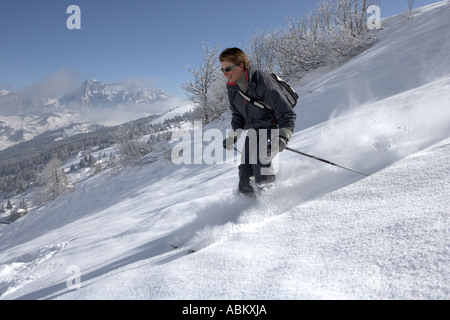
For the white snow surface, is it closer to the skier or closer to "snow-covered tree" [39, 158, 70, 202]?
the skier

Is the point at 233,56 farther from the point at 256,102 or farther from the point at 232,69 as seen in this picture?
the point at 256,102

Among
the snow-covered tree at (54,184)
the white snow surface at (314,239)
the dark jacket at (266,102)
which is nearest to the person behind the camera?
the white snow surface at (314,239)

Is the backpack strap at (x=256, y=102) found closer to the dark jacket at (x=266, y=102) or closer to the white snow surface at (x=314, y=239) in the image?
the dark jacket at (x=266, y=102)

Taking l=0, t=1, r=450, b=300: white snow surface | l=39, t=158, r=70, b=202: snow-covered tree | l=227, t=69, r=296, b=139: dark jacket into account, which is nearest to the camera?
l=0, t=1, r=450, b=300: white snow surface

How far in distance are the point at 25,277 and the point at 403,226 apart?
4.82 m

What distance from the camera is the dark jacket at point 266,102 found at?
2.83 metres

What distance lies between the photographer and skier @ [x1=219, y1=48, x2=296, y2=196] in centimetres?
284

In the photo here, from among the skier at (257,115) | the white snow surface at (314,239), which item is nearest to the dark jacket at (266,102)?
the skier at (257,115)

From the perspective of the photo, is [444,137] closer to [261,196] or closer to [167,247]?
[261,196]

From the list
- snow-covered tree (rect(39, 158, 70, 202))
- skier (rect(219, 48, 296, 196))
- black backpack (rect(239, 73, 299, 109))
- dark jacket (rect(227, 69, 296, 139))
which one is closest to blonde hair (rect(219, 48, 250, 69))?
skier (rect(219, 48, 296, 196))

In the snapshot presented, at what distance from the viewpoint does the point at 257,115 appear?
10.4ft
